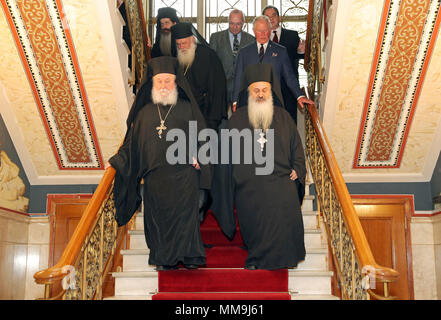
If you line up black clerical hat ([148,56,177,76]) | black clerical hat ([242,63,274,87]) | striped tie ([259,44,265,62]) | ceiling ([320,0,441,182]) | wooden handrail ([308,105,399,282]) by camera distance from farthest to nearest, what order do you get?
striped tie ([259,44,265,62])
ceiling ([320,0,441,182])
black clerical hat ([242,63,274,87])
black clerical hat ([148,56,177,76])
wooden handrail ([308,105,399,282])

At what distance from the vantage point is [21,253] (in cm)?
703

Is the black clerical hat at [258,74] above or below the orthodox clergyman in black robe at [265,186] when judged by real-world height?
above

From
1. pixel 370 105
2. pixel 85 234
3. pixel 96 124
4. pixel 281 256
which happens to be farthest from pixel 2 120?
pixel 370 105

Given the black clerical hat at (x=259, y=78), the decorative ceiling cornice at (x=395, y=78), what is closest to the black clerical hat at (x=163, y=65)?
the black clerical hat at (x=259, y=78)

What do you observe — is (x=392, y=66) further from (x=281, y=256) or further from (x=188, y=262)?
(x=188, y=262)

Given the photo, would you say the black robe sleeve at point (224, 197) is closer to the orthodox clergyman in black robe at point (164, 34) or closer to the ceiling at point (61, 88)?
the ceiling at point (61, 88)

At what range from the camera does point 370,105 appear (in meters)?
6.33

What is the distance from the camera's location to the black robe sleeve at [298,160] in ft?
16.8

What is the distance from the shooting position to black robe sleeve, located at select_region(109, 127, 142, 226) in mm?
5016

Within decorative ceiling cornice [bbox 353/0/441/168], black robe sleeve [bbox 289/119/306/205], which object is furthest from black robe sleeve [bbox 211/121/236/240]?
decorative ceiling cornice [bbox 353/0/441/168]

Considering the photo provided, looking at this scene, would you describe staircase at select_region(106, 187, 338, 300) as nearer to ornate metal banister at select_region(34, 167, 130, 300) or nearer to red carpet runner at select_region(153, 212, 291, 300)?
red carpet runner at select_region(153, 212, 291, 300)

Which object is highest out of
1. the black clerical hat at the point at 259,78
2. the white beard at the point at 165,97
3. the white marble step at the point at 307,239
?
the black clerical hat at the point at 259,78

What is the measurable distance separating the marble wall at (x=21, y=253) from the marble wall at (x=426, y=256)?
15.8ft

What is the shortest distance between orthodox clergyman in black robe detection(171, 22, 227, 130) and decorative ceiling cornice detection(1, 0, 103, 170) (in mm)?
1243
